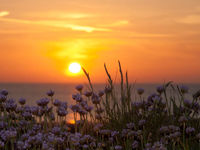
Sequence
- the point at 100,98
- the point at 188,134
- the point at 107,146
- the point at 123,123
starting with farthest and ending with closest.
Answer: the point at 100,98 < the point at 123,123 < the point at 107,146 < the point at 188,134

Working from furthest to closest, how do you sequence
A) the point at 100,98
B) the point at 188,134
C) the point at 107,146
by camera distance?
the point at 100,98 → the point at 107,146 → the point at 188,134

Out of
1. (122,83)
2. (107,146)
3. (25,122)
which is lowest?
(107,146)

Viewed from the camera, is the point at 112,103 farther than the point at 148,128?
Yes

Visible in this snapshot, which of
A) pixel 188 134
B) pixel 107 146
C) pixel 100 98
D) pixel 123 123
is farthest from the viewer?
pixel 100 98

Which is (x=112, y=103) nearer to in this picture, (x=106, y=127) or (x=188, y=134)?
(x=106, y=127)

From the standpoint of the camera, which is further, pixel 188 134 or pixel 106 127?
pixel 106 127

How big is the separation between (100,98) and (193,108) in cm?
153

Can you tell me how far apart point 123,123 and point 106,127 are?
0.32m

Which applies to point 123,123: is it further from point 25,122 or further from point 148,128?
point 25,122

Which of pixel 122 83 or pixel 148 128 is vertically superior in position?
pixel 122 83

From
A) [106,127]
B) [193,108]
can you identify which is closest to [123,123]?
[106,127]

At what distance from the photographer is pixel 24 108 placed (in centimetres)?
553

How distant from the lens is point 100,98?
5758 millimetres

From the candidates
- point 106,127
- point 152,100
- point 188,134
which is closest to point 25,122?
point 106,127
